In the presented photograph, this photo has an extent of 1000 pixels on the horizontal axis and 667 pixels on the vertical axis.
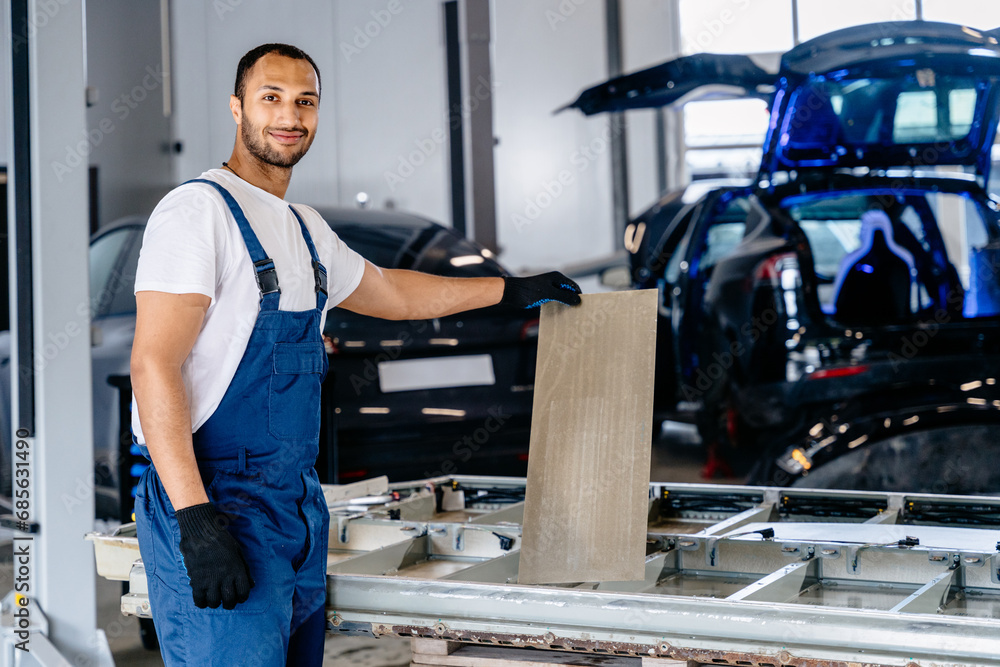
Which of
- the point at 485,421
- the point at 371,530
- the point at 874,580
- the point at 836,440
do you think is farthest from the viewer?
the point at 485,421

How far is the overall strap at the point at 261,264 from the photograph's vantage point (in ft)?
5.28

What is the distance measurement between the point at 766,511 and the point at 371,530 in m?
0.97

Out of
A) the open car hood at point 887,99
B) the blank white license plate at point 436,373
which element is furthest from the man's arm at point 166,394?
the open car hood at point 887,99

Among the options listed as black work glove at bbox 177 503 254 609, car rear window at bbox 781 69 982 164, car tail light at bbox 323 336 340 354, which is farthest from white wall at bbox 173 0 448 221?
black work glove at bbox 177 503 254 609

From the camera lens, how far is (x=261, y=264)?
1.61 meters

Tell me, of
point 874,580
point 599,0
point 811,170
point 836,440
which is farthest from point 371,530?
point 599,0

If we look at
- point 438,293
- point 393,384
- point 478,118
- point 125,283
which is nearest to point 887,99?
point 393,384

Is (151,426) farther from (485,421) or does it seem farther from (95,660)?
(485,421)

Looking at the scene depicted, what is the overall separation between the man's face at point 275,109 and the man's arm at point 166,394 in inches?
14.2

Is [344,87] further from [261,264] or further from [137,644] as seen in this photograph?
[261,264]

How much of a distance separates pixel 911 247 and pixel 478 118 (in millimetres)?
5051

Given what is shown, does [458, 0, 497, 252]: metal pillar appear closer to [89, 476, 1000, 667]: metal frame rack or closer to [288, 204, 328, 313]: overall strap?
[89, 476, 1000, 667]: metal frame rack

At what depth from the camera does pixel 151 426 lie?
4.96 feet

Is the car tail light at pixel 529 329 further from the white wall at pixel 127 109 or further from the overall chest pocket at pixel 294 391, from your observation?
the white wall at pixel 127 109
